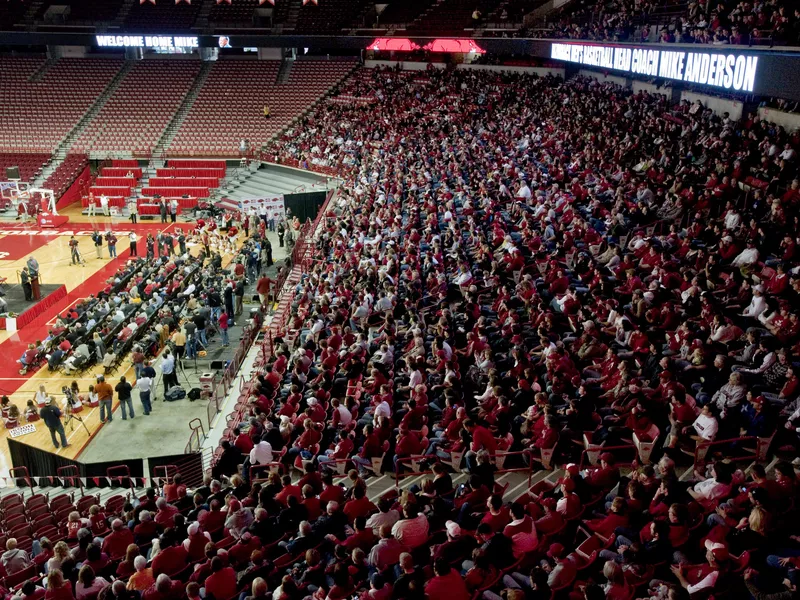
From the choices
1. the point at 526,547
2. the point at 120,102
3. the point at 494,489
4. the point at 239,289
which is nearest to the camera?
the point at 526,547

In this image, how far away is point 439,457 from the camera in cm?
986

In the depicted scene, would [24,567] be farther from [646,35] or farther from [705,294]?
[646,35]

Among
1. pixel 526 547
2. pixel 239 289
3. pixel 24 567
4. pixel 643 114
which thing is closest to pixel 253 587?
pixel 526 547

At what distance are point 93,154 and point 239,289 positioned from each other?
934 inches

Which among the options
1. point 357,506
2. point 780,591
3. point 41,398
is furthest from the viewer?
point 41,398

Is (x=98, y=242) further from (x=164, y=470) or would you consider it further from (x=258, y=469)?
(x=258, y=469)

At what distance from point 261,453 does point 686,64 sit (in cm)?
1453

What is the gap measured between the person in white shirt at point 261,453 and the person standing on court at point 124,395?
655 centimetres

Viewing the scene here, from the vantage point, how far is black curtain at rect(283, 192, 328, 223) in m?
32.4

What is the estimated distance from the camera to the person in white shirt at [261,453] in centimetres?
1059

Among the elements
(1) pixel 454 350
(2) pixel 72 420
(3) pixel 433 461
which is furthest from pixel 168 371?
(3) pixel 433 461

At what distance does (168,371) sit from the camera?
56.9 ft

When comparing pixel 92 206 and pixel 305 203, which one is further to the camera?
pixel 92 206

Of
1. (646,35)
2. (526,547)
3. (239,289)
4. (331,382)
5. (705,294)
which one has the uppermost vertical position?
(646,35)
